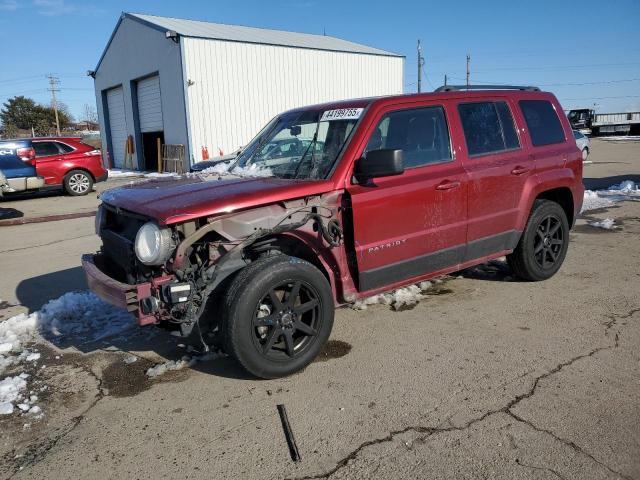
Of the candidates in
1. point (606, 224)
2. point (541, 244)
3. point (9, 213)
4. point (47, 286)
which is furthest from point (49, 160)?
point (606, 224)

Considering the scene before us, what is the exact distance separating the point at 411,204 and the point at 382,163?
59 cm

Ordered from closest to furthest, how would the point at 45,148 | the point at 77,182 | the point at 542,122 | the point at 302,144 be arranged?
the point at 302,144 < the point at 542,122 < the point at 45,148 < the point at 77,182

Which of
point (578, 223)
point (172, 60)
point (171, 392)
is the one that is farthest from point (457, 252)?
point (172, 60)

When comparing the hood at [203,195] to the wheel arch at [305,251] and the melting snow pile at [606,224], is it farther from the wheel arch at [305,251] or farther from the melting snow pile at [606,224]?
the melting snow pile at [606,224]

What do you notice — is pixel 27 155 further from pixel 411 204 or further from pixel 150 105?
pixel 411 204

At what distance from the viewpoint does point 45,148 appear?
14.6 m

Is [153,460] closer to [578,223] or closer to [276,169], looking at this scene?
[276,169]

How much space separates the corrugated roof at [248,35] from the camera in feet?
68.1

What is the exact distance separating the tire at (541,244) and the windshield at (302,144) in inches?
90.2

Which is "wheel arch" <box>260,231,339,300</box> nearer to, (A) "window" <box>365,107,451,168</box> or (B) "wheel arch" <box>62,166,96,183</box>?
(A) "window" <box>365,107,451,168</box>

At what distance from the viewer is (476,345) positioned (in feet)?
13.0

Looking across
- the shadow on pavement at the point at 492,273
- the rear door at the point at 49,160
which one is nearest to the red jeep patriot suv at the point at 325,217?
the shadow on pavement at the point at 492,273

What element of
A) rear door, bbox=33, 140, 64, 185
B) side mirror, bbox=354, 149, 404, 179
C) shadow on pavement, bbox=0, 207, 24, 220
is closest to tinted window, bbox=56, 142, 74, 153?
rear door, bbox=33, 140, 64, 185

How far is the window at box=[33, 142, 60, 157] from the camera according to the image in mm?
14406
